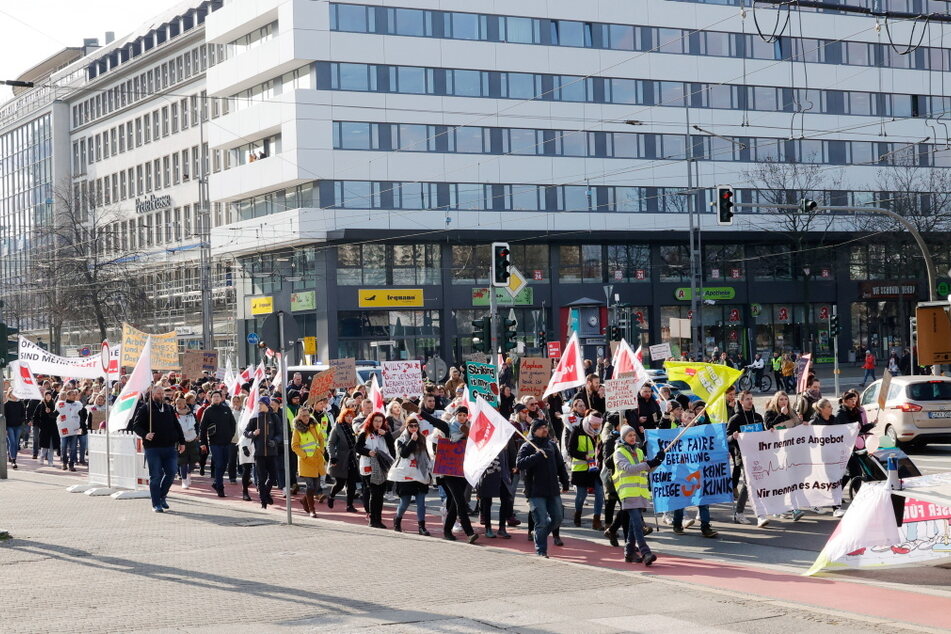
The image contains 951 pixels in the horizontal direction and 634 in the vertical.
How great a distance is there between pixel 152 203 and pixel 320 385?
56436 millimetres

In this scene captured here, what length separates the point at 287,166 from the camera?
176 ft

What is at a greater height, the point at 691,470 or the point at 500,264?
the point at 500,264

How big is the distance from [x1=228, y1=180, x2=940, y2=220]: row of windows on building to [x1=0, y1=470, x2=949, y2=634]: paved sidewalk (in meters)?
38.2

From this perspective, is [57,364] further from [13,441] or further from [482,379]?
[482,379]

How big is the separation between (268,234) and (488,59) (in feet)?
42.2

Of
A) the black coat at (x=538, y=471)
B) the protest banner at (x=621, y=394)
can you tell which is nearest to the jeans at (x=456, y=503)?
the black coat at (x=538, y=471)

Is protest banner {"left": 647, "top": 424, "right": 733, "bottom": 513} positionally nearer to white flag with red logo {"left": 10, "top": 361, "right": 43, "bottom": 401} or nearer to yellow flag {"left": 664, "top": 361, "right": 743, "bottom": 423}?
yellow flag {"left": 664, "top": 361, "right": 743, "bottom": 423}

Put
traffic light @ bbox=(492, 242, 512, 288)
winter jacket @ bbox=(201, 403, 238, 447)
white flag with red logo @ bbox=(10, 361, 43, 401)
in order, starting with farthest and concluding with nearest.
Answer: traffic light @ bbox=(492, 242, 512, 288), white flag with red logo @ bbox=(10, 361, 43, 401), winter jacket @ bbox=(201, 403, 238, 447)

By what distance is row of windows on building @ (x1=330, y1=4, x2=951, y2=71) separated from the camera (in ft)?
177

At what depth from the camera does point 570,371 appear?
20.9 m

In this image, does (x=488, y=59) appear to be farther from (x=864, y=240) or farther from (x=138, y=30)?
(x=138, y=30)

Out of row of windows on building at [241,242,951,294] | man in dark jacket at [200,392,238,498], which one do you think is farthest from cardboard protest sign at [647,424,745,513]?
row of windows on building at [241,242,951,294]

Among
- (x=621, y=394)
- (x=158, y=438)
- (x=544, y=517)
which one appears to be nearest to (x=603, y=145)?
(x=621, y=394)

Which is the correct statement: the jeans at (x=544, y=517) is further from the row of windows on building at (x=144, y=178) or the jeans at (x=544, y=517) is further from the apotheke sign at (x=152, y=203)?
the apotheke sign at (x=152, y=203)
